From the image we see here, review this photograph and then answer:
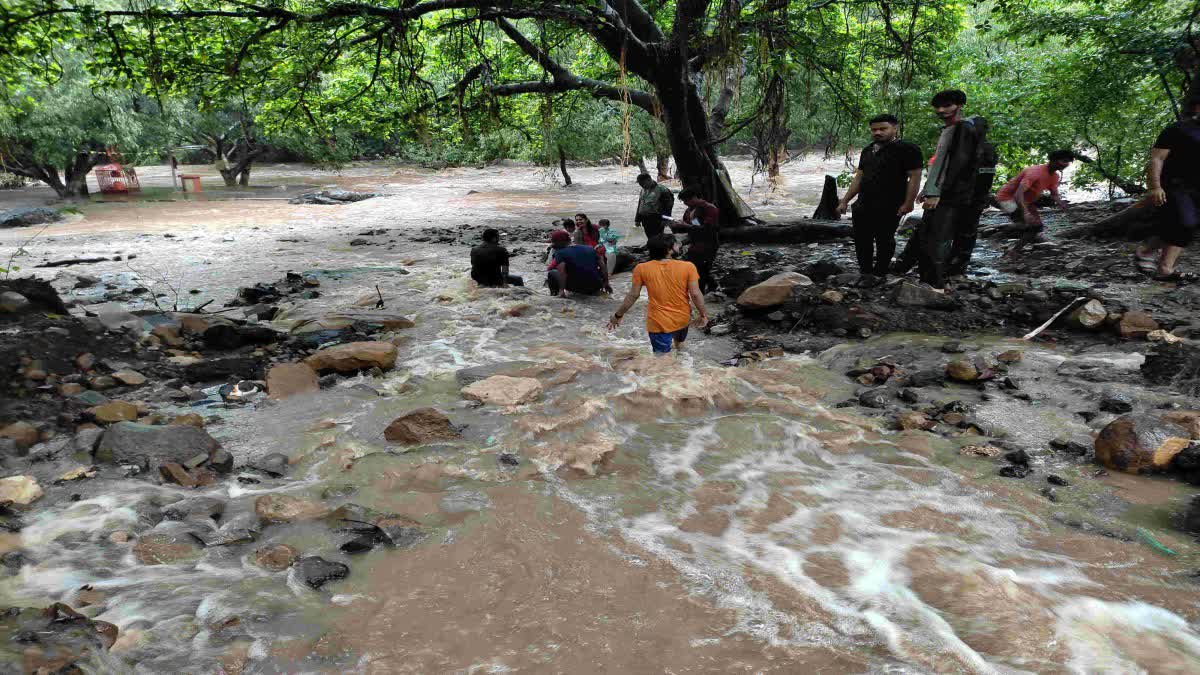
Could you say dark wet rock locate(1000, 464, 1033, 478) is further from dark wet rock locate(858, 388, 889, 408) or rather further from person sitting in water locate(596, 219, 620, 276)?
person sitting in water locate(596, 219, 620, 276)

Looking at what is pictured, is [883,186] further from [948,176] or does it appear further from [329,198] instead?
[329,198]

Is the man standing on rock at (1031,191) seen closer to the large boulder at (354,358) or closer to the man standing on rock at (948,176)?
the man standing on rock at (948,176)

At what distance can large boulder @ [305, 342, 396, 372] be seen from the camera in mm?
6402

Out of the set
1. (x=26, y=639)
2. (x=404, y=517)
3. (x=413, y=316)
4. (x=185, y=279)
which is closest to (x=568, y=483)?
(x=404, y=517)

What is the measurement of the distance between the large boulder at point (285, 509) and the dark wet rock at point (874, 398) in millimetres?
4097

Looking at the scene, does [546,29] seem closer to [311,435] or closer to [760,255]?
[760,255]

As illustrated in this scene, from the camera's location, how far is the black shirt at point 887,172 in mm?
7176

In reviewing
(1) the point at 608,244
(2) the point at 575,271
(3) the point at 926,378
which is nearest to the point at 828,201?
(1) the point at 608,244

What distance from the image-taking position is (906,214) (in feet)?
25.2

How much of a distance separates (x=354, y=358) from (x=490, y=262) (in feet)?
12.4

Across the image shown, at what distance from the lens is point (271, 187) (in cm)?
3559

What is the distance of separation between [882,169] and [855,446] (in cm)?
413

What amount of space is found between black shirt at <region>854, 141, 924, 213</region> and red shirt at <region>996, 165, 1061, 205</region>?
3792mm

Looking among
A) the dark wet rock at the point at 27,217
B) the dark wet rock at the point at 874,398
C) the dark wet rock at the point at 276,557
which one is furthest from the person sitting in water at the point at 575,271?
the dark wet rock at the point at 27,217
